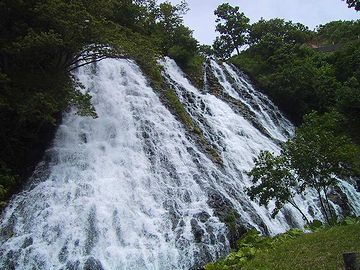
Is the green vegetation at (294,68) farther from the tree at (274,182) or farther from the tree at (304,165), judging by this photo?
the tree at (274,182)

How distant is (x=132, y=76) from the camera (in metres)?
21.9

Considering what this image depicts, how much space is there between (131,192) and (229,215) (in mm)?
3353

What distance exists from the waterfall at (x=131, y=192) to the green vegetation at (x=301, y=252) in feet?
8.57

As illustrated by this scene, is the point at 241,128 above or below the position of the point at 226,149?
above

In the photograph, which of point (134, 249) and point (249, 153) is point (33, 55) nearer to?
point (134, 249)

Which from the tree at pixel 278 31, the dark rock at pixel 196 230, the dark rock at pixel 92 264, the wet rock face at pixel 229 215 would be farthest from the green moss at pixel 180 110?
the tree at pixel 278 31

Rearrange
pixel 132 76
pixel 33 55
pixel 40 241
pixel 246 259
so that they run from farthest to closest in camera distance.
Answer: pixel 132 76 → pixel 33 55 → pixel 40 241 → pixel 246 259

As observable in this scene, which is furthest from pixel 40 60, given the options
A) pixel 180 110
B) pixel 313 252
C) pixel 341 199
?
pixel 341 199

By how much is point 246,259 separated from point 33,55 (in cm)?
1007

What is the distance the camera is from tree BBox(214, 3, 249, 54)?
41.1 meters

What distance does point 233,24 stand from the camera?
1629 inches

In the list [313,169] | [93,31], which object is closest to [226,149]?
[313,169]

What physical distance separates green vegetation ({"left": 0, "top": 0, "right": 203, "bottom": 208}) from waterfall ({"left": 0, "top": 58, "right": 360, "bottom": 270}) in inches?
36.7

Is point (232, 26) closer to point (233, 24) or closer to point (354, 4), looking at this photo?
point (233, 24)
